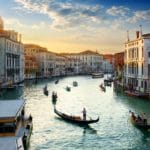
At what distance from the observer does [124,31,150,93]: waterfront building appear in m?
30.8

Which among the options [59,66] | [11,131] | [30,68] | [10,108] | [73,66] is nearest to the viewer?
[11,131]

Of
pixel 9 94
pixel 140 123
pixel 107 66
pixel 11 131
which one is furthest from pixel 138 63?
pixel 107 66

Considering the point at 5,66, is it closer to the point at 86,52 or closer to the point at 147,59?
the point at 147,59

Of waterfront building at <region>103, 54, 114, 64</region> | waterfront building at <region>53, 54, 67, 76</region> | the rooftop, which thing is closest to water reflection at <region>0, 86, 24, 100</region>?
the rooftop

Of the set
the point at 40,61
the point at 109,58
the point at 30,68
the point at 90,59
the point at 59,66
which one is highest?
the point at 109,58

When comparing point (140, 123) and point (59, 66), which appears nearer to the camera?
point (140, 123)

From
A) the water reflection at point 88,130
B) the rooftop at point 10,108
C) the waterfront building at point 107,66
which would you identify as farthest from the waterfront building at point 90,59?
the rooftop at point 10,108

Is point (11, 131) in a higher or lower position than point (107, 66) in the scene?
lower

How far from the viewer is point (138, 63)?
1289 inches

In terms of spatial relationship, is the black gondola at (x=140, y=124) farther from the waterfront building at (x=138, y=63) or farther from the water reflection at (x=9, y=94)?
the water reflection at (x=9, y=94)

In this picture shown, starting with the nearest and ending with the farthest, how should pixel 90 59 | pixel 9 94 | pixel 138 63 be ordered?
1. pixel 138 63
2. pixel 9 94
3. pixel 90 59

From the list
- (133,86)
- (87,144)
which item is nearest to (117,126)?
(87,144)

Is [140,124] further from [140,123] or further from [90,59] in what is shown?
[90,59]

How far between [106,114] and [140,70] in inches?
462
